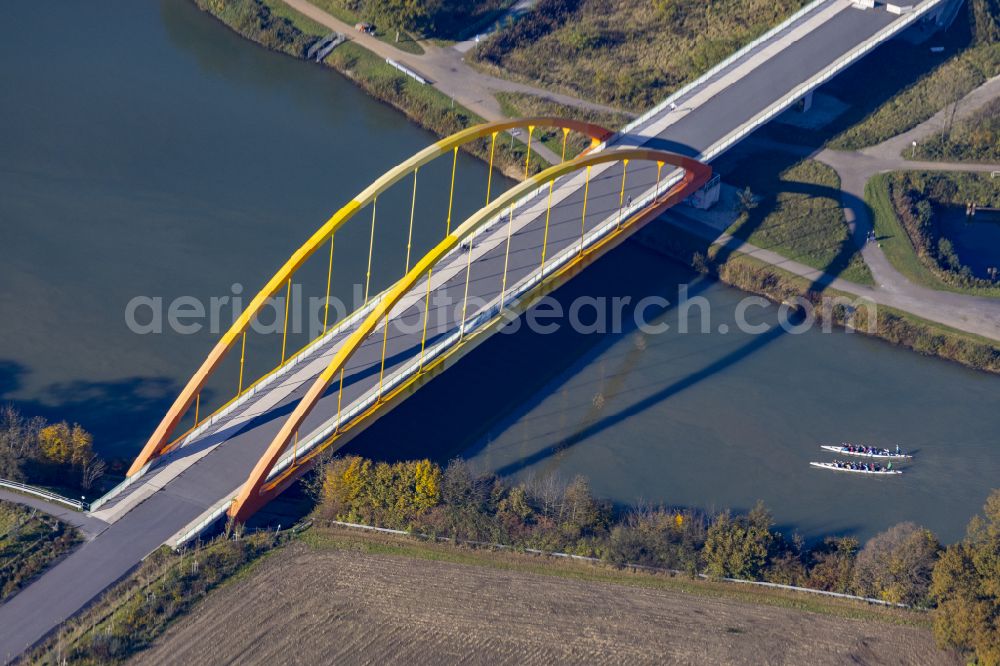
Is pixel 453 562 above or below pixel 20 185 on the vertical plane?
below

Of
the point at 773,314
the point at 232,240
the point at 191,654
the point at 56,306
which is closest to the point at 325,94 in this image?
the point at 232,240

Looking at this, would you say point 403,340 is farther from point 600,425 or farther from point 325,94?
point 325,94

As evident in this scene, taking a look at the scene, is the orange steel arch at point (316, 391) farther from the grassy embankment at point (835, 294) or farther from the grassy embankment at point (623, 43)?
the grassy embankment at point (623, 43)

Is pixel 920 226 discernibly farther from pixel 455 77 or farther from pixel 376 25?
pixel 376 25

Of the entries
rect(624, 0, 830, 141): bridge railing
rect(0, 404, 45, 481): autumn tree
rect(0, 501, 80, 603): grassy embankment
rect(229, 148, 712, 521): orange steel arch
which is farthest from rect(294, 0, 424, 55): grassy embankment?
rect(0, 501, 80, 603): grassy embankment

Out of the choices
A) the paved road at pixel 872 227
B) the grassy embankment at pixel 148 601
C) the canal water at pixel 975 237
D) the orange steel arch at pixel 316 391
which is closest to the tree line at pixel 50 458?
the grassy embankment at pixel 148 601

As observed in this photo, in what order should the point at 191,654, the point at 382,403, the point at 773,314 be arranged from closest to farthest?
1. the point at 191,654
2. the point at 382,403
3. the point at 773,314
